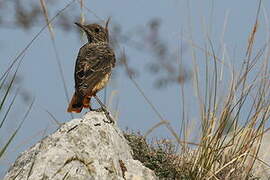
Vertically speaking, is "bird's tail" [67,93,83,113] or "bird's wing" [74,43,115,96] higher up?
"bird's wing" [74,43,115,96]

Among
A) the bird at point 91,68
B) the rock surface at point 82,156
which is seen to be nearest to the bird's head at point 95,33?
the bird at point 91,68

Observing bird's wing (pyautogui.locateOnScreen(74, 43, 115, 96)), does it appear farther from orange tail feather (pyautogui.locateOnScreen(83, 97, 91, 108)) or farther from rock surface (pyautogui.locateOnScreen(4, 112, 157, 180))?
rock surface (pyautogui.locateOnScreen(4, 112, 157, 180))

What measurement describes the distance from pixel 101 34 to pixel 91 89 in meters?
1.10

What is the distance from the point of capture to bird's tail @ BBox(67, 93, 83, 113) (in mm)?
4195

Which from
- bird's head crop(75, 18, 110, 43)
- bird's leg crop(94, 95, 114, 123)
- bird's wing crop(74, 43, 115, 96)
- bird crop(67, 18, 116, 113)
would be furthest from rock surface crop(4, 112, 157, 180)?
bird's head crop(75, 18, 110, 43)

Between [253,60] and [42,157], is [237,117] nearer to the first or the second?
[253,60]

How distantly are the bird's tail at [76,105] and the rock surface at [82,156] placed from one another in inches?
5.5

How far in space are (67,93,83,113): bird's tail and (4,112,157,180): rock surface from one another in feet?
0.46

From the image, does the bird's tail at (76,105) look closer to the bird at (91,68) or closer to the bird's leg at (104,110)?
the bird at (91,68)

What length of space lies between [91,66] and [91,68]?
0.04 m

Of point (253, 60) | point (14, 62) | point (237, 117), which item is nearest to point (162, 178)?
point (237, 117)

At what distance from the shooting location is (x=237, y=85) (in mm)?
4387

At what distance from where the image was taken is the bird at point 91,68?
13.9 ft

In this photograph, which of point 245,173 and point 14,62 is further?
point 245,173
